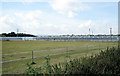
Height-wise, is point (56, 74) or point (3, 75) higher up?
point (56, 74)

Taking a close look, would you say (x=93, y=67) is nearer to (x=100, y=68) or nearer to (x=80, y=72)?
(x=100, y=68)

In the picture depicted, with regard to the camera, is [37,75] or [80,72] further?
[37,75]

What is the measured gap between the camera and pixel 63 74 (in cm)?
405

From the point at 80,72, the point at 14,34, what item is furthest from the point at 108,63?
the point at 14,34

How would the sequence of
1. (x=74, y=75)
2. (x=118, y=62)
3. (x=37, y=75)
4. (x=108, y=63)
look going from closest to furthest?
(x=74, y=75) < (x=37, y=75) < (x=108, y=63) < (x=118, y=62)

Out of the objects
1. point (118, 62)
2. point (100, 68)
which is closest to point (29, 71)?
point (100, 68)

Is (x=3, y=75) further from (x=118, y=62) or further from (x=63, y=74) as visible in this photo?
(x=118, y=62)

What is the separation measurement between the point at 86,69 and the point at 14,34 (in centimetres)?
10414

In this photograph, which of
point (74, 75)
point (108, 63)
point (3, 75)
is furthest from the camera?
point (3, 75)

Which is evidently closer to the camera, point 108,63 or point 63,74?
point 63,74

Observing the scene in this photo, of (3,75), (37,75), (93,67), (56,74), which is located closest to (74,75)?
(56,74)

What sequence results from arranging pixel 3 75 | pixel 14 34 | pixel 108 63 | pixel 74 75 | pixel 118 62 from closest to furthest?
pixel 74 75
pixel 108 63
pixel 118 62
pixel 3 75
pixel 14 34

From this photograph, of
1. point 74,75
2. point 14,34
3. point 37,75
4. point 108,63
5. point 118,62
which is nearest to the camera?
point 74,75

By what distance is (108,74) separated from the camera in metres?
4.01
